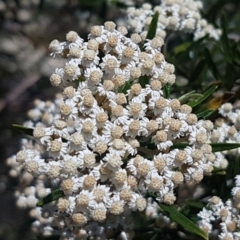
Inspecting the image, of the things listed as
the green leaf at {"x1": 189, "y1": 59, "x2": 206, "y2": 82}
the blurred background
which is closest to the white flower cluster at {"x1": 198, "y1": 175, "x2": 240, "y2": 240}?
the green leaf at {"x1": 189, "y1": 59, "x2": 206, "y2": 82}

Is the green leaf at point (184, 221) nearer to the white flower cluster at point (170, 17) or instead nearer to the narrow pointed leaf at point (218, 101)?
the narrow pointed leaf at point (218, 101)

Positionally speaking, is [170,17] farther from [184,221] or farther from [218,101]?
[184,221]

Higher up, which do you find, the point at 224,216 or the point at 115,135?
the point at 115,135

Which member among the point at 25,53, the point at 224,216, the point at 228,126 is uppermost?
the point at 228,126

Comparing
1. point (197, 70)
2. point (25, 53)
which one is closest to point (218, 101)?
point (197, 70)

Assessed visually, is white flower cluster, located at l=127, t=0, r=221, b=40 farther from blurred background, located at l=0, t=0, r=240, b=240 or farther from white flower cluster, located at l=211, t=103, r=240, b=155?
blurred background, located at l=0, t=0, r=240, b=240

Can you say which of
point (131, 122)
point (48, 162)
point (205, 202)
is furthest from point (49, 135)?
point (205, 202)
